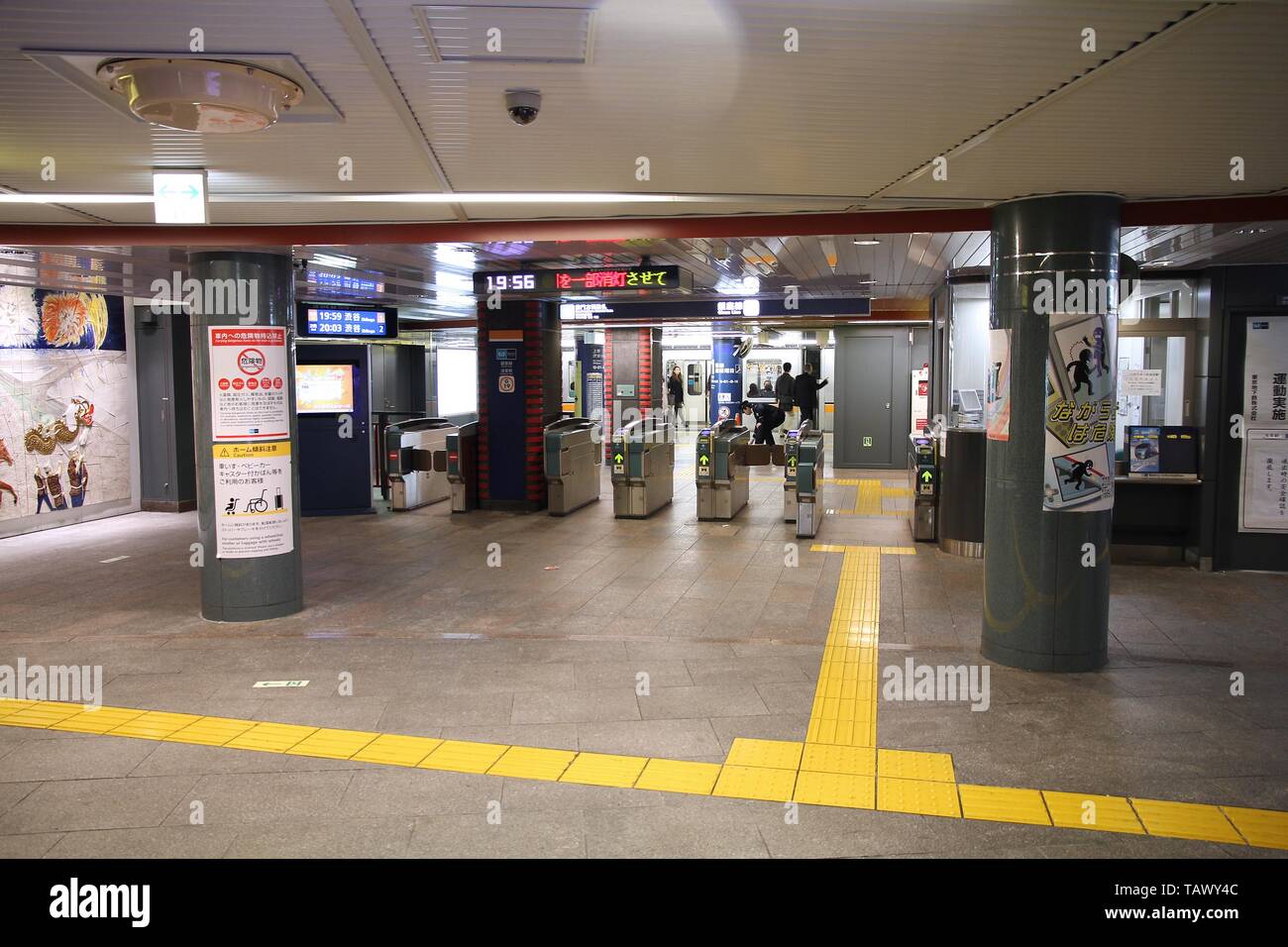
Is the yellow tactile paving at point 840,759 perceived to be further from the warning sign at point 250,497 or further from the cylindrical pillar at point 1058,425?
the warning sign at point 250,497

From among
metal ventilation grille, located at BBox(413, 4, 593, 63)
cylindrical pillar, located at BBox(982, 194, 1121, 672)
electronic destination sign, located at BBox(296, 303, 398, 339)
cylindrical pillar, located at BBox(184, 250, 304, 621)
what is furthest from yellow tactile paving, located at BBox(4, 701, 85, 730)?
electronic destination sign, located at BBox(296, 303, 398, 339)

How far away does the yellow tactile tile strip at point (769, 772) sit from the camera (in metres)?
3.75

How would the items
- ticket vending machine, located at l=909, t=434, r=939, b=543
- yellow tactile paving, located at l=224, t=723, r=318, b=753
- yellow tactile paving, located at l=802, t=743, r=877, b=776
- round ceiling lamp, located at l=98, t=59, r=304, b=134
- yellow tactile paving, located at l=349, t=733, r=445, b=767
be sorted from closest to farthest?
1. round ceiling lamp, located at l=98, t=59, r=304, b=134
2. yellow tactile paving, located at l=802, t=743, r=877, b=776
3. yellow tactile paving, located at l=349, t=733, r=445, b=767
4. yellow tactile paving, located at l=224, t=723, r=318, b=753
5. ticket vending machine, located at l=909, t=434, r=939, b=543

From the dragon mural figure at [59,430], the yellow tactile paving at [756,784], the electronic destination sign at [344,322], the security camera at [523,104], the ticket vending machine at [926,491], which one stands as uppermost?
the security camera at [523,104]

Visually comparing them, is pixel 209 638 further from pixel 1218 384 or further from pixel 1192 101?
pixel 1218 384

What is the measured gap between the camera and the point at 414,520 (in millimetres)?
12211

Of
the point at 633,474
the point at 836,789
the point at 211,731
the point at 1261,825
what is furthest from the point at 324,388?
the point at 1261,825

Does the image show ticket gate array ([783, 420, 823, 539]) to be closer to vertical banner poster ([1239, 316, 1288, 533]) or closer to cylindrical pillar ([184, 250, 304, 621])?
vertical banner poster ([1239, 316, 1288, 533])

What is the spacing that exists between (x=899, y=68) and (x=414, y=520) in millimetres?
9903

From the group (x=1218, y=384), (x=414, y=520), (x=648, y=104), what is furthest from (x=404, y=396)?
(x=648, y=104)

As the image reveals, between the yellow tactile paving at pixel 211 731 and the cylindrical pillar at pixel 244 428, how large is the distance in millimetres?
2215

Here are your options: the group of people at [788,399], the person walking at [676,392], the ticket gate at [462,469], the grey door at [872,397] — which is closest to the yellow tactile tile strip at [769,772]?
the ticket gate at [462,469]

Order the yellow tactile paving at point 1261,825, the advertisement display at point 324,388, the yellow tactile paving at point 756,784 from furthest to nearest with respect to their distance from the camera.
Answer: the advertisement display at point 324,388 → the yellow tactile paving at point 756,784 → the yellow tactile paving at point 1261,825

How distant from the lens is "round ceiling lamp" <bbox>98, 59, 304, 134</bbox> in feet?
11.2
